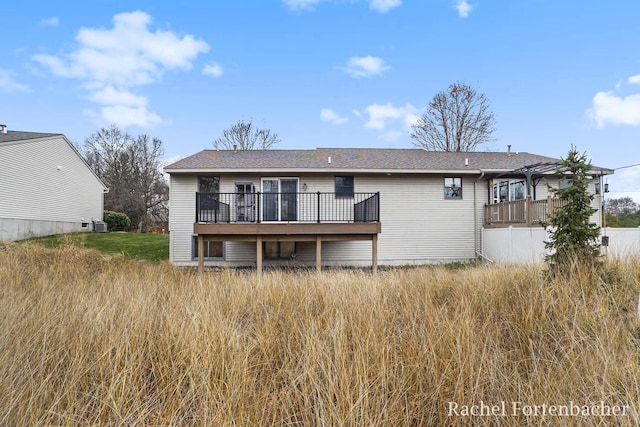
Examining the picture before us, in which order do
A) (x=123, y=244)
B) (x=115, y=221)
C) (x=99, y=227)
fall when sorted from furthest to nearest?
(x=115, y=221), (x=99, y=227), (x=123, y=244)

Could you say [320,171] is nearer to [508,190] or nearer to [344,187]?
[344,187]

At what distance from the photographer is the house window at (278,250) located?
1367 cm

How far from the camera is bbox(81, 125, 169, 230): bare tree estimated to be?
30.5 metres

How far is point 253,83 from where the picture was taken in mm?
20766

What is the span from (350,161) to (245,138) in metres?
18.1

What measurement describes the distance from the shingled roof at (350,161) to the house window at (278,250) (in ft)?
10.6

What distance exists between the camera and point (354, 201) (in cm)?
1366

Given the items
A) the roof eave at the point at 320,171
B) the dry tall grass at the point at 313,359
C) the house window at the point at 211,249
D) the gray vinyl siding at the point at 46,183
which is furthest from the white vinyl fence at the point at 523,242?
the gray vinyl siding at the point at 46,183

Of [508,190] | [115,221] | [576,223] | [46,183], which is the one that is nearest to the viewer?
[576,223]

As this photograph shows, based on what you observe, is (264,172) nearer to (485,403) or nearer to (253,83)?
(253,83)

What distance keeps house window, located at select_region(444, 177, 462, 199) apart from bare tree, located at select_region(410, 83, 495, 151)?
40.5ft

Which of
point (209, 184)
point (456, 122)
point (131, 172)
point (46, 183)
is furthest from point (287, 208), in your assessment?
point (131, 172)

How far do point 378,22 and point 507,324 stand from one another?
18688mm

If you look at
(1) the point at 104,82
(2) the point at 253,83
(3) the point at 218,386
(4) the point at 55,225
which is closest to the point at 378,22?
(2) the point at 253,83
